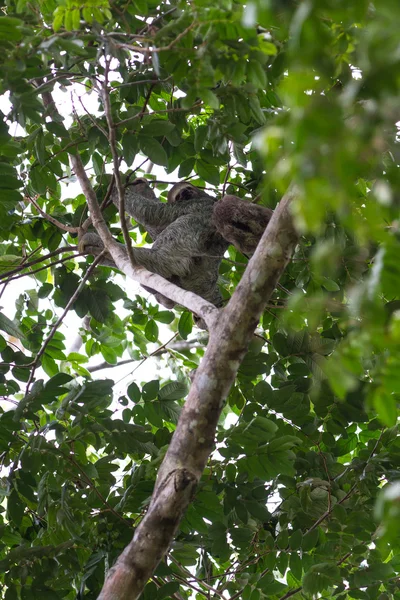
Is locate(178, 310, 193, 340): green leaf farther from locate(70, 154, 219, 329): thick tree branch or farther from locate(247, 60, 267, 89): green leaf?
locate(247, 60, 267, 89): green leaf

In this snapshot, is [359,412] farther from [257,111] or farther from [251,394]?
[257,111]

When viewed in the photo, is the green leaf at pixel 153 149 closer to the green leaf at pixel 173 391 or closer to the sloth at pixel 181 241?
the sloth at pixel 181 241

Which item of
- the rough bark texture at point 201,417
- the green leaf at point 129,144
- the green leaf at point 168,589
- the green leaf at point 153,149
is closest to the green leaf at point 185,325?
the green leaf at point 153,149

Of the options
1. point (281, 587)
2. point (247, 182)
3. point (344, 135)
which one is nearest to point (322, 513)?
point (281, 587)

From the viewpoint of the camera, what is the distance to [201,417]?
6.72 feet

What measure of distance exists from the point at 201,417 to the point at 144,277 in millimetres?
897

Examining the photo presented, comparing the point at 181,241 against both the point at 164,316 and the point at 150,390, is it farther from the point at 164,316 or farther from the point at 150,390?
the point at 150,390

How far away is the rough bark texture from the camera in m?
1.91

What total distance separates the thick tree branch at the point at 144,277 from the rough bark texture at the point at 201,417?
0.11 meters

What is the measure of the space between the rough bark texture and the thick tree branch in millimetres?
110

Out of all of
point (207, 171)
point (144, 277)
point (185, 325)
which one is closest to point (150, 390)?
point (144, 277)

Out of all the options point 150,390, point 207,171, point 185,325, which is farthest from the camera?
point 185,325

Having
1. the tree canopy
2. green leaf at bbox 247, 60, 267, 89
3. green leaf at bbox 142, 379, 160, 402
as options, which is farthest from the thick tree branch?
green leaf at bbox 247, 60, 267, 89

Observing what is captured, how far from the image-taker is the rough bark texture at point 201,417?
191cm
